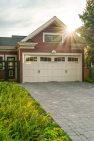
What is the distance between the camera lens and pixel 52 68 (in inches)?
1111

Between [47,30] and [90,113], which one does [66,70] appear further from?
[90,113]

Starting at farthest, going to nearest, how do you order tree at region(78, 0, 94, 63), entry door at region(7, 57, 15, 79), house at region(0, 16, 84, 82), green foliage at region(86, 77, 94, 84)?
tree at region(78, 0, 94, 63)
entry door at region(7, 57, 15, 79)
house at region(0, 16, 84, 82)
green foliage at region(86, 77, 94, 84)

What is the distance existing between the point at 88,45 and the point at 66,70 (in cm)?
465

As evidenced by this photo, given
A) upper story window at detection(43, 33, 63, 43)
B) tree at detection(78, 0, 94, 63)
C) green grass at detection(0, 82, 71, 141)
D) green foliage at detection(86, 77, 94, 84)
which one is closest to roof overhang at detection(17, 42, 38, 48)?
upper story window at detection(43, 33, 63, 43)

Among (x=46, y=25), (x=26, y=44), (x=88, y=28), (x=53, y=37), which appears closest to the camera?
(x=26, y=44)

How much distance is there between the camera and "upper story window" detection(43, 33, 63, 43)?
28308 millimetres

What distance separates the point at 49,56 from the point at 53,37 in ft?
5.77

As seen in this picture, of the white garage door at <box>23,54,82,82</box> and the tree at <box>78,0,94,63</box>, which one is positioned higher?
the tree at <box>78,0,94,63</box>

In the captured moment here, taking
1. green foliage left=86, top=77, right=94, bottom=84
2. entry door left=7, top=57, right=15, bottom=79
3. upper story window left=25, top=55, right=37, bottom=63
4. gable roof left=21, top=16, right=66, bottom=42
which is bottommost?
green foliage left=86, top=77, right=94, bottom=84

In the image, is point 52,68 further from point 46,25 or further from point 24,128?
point 24,128

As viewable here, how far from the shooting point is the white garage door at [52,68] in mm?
27781

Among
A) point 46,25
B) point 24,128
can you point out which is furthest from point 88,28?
point 24,128

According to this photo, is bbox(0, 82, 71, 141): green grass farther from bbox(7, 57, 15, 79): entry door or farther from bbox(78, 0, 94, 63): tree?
bbox(78, 0, 94, 63): tree

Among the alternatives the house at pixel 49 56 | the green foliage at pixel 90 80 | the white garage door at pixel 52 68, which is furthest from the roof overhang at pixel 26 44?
the green foliage at pixel 90 80
